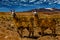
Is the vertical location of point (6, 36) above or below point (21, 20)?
below

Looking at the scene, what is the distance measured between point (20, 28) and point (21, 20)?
683mm

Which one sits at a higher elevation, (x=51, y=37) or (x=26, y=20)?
(x=26, y=20)

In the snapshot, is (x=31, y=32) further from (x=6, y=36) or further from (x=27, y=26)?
(x=6, y=36)

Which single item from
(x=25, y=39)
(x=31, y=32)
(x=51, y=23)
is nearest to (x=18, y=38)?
(x=25, y=39)

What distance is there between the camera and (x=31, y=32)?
21.7m

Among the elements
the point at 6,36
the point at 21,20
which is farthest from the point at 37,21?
the point at 6,36

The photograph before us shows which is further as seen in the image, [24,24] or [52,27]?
[52,27]

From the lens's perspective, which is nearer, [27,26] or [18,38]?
[18,38]

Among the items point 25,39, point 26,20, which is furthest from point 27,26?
point 25,39

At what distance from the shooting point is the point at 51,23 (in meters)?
22.1

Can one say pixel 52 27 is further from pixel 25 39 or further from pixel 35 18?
pixel 25 39

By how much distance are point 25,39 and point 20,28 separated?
60.3 inches

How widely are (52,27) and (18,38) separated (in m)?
3.81

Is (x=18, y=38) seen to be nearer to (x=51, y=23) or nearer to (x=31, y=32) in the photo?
(x=31, y=32)
